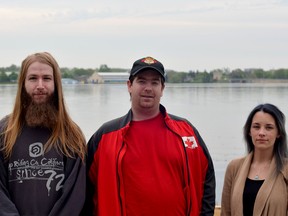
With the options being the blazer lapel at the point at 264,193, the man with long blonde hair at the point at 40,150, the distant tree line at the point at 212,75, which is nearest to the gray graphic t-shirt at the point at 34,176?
the man with long blonde hair at the point at 40,150

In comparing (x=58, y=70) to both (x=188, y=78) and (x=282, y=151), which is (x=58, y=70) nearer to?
(x=282, y=151)

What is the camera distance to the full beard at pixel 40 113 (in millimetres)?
4047

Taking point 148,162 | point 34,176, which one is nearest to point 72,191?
point 34,176

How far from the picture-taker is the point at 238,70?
122 feet

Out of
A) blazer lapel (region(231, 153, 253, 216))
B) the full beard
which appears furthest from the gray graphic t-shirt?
blazer lapel (region(231, 153, 253, 216))

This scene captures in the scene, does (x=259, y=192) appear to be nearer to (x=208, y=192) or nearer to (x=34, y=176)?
(x=208, y=192)

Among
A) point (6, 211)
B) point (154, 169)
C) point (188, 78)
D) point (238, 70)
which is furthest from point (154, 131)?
point (238, 70)

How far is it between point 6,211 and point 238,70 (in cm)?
3412

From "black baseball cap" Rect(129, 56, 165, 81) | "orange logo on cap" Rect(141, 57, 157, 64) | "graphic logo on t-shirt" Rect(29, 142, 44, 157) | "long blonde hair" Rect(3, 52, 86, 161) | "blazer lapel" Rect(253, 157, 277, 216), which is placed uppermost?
"orange logo on cap" Rect(141, 57, 157, 64)

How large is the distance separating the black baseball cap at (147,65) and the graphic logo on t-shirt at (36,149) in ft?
2.80

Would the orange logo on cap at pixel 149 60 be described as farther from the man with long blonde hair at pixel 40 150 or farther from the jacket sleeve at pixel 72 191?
the jacket sleeve at pixel 72 191

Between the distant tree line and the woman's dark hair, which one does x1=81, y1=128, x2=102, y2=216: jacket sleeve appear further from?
the distant tree line

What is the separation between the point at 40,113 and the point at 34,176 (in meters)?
0.45

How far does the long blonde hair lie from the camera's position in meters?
Answer: 4.02
